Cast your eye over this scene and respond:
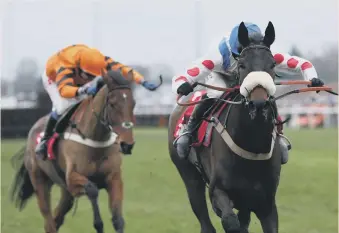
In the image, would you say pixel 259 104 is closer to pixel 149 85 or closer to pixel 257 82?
pixel 257 82

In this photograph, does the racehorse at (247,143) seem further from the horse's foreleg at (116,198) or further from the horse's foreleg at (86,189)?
the horse's foreleg at (86,189)

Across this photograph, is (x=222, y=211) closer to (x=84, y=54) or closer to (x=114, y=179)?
(x=114, y=179)

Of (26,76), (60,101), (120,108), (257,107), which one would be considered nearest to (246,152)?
(257,107)

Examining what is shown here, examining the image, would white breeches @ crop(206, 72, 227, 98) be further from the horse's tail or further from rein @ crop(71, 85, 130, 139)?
the horse's tail

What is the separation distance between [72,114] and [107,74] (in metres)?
0.76

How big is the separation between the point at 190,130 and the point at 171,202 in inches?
185

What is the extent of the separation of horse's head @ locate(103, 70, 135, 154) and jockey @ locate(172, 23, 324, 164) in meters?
1.12

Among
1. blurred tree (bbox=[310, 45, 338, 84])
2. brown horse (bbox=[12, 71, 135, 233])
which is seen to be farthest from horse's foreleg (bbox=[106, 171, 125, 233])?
blurred tree (bbox=[310, 45, 338, 84])

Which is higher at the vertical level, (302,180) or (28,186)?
(28,186)

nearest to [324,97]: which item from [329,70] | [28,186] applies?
[329,70]

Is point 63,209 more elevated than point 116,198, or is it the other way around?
point 116,198

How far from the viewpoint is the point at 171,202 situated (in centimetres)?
1018

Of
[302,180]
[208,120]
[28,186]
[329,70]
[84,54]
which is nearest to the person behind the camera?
[208,120]

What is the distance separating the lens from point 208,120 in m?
5.30
